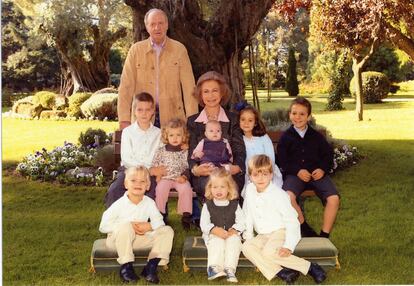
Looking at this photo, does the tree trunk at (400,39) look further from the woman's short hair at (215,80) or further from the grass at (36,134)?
the grass at (36,134)

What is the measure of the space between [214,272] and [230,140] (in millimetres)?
1359

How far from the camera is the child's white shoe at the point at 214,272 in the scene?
444 cm

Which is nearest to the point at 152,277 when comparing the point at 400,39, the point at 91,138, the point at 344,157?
the point at 344,157

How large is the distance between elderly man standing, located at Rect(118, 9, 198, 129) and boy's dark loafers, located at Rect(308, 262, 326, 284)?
7.01 ft

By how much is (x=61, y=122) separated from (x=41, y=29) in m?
6.68

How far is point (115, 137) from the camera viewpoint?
6.54 m

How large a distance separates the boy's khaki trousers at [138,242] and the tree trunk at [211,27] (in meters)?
4.13

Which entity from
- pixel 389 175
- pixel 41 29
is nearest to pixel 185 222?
pixel 389 175

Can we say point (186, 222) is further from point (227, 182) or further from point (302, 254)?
point (302, 254)

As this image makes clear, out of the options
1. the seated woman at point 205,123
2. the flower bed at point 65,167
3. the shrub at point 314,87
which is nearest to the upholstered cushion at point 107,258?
the seated woman at point 205,123

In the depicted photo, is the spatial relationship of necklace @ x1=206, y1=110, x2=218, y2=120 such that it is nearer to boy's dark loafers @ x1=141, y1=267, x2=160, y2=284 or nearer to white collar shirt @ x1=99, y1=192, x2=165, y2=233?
white collar shirt @ x1=99, y1=192, x2=165, y2=233

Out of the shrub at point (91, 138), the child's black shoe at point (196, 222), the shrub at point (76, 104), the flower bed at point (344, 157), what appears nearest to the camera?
the child's black shoe at point (196, 222)

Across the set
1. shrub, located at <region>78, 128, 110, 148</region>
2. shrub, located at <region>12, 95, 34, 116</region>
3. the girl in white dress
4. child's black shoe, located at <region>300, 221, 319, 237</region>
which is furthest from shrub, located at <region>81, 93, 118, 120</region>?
child's black shoe, located at <region>300, 221, 319, 237</region>

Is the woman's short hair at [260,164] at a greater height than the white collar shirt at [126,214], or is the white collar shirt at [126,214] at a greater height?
the woman's short hair at [260,164]
